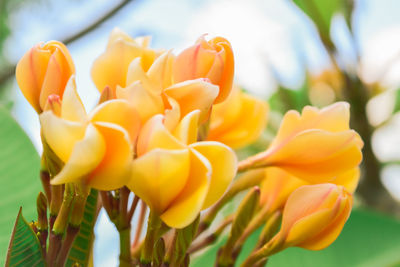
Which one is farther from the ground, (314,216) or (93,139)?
(93,139)

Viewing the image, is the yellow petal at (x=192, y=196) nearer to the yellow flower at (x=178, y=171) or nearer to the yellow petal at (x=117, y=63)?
the yellow flower at (x=178, y=171)

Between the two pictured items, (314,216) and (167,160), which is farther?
(314,216)

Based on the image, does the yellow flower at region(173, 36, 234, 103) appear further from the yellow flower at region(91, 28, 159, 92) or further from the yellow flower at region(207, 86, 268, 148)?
the yellow flower at region(207, 86, 268, 148)

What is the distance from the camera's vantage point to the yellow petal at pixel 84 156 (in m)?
0.39

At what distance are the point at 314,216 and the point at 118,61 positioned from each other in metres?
0.24

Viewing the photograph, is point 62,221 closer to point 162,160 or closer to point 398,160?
point 162,160

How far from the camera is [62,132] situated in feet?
1.31

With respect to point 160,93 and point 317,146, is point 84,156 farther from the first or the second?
point 317,146

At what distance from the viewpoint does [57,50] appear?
0.52m

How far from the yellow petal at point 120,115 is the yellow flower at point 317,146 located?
20cm

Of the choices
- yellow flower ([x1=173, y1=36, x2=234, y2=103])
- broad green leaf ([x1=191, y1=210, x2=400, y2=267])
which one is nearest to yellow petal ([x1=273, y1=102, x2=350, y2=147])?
yellow flower ([x1=173, y1=36, x2=234, y2=103])

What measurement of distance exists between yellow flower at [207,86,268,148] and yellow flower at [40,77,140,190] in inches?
10.2

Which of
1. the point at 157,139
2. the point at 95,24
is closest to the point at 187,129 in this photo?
the point at 157,139

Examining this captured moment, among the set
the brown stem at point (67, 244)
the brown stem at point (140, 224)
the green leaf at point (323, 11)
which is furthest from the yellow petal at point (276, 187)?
the green leaf at point (323, 11)
